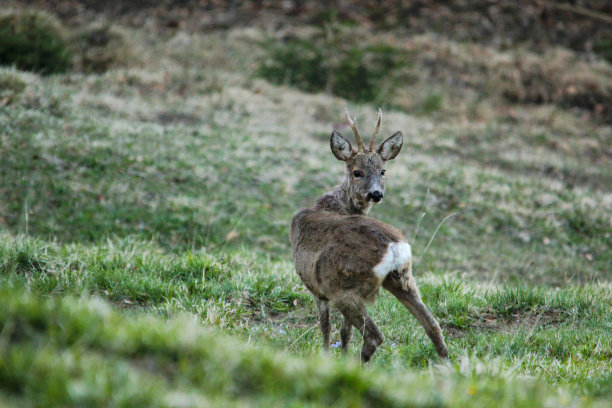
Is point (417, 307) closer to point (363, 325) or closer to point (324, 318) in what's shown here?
point (363, 325)

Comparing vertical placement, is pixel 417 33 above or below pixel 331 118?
above

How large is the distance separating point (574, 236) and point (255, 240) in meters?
6.17

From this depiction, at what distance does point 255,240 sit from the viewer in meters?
8.73

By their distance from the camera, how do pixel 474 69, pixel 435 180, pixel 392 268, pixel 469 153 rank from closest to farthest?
pixel 392 268 → pixel 435 180 → pixel 469 153 → pixel 474 69

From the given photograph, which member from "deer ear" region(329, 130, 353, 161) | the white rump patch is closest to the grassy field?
the white rump patch

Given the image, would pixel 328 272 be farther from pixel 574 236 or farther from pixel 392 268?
pixel 574 236

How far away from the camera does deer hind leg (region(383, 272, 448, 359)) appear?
3988 mm

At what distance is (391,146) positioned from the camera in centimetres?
607

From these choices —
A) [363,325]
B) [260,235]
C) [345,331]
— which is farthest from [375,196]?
[260,235]

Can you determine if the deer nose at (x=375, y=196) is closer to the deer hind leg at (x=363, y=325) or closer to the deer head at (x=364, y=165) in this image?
the deer head at (x=364, y=165)

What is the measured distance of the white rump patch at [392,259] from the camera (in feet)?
12.6

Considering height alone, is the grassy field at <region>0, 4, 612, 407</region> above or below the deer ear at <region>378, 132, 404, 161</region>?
below

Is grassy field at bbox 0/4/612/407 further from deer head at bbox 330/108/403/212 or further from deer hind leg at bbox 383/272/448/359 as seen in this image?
deer head at bbox 330/108/403/212

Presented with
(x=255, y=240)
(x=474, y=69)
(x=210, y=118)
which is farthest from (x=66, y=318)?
(x=474, y=69)
